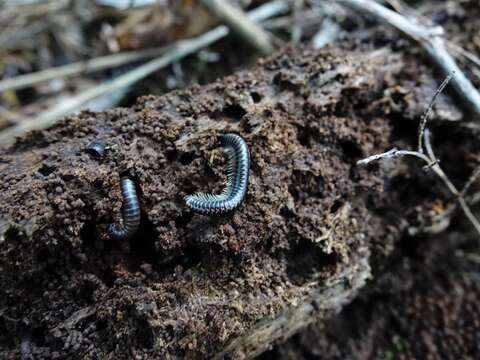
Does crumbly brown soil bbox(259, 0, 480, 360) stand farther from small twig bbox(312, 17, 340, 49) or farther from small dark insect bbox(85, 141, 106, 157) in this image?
small dark insect bbox(85, 141, 106, 157)

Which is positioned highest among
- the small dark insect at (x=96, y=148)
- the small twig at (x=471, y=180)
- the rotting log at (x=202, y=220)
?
the small dark insect at (x=96, y=148)

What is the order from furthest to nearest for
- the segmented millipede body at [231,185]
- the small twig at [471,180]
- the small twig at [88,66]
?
the small twig at [88,66] < the small twig at [471,180] < the segmented millipede body at [231,185]

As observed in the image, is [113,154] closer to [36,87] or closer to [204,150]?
[204,150]

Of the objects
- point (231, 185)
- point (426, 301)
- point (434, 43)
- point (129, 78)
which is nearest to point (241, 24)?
point (129, 78)

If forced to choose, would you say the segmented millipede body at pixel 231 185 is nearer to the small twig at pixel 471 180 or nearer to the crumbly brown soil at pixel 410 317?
the crumbly brown soil at pixel 410 317

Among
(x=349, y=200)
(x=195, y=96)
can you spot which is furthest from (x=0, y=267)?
(x=349, y=200)

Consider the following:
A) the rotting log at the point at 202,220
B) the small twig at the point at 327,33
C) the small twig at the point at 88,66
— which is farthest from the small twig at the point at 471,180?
the small twig at the point at 88,66
